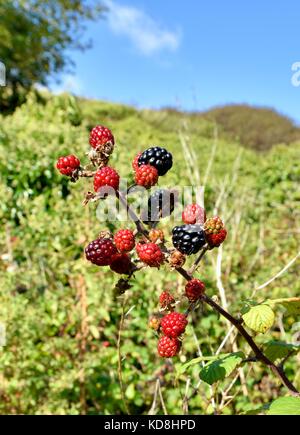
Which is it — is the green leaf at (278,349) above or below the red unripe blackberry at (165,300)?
below

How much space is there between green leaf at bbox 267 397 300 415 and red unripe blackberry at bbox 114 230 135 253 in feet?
1.70

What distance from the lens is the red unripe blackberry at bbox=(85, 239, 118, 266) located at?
1167mm

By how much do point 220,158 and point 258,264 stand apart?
6866mm

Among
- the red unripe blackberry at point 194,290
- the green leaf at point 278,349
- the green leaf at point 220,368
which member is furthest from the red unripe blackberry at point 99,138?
the green leaf at point 278,349

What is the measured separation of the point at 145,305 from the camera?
11.8 ft

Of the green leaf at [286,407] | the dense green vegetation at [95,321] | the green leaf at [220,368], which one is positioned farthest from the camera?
the dense green vegetation at [95,321]

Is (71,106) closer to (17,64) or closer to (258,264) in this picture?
(258,264)

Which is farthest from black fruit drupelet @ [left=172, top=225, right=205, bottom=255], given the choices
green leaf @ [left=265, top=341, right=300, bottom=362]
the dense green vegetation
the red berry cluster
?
the dense green vegetation

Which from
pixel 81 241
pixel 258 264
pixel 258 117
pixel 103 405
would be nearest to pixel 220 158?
pixel 258 264

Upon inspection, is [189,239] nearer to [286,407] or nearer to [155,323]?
[155,323]

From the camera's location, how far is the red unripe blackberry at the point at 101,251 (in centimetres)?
117

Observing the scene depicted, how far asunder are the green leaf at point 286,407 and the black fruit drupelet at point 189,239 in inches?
16.8

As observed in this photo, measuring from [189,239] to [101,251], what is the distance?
0.64ft

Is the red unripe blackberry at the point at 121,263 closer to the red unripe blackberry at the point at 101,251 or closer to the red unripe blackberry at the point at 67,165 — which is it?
the red unripe blackberry at the point at 101,251
